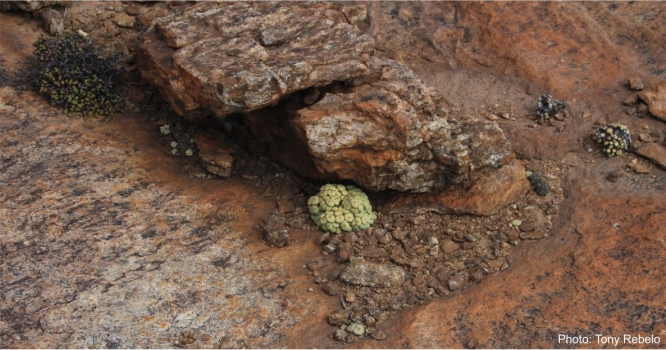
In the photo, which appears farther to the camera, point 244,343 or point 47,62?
point 47,62

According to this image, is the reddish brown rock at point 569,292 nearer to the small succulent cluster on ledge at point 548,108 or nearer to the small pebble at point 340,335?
the small pebble at point 340,335

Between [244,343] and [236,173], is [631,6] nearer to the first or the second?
[236,173]

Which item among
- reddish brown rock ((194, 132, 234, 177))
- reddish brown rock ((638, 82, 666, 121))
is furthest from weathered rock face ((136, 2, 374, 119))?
reddish brown rock ((638, 82, 666, 121))

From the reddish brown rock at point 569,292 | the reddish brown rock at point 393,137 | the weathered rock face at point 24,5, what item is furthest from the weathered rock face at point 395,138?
the weathered rock face at point 24,5

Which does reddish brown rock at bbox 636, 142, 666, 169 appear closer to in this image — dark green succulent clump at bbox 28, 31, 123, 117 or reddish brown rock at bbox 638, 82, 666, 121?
reddish brown rock at bbox 638, 82, 666, 121

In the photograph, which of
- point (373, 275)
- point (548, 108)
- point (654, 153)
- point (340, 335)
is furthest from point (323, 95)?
point (654, 153)

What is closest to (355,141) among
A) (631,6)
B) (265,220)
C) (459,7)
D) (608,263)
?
(265,220)
